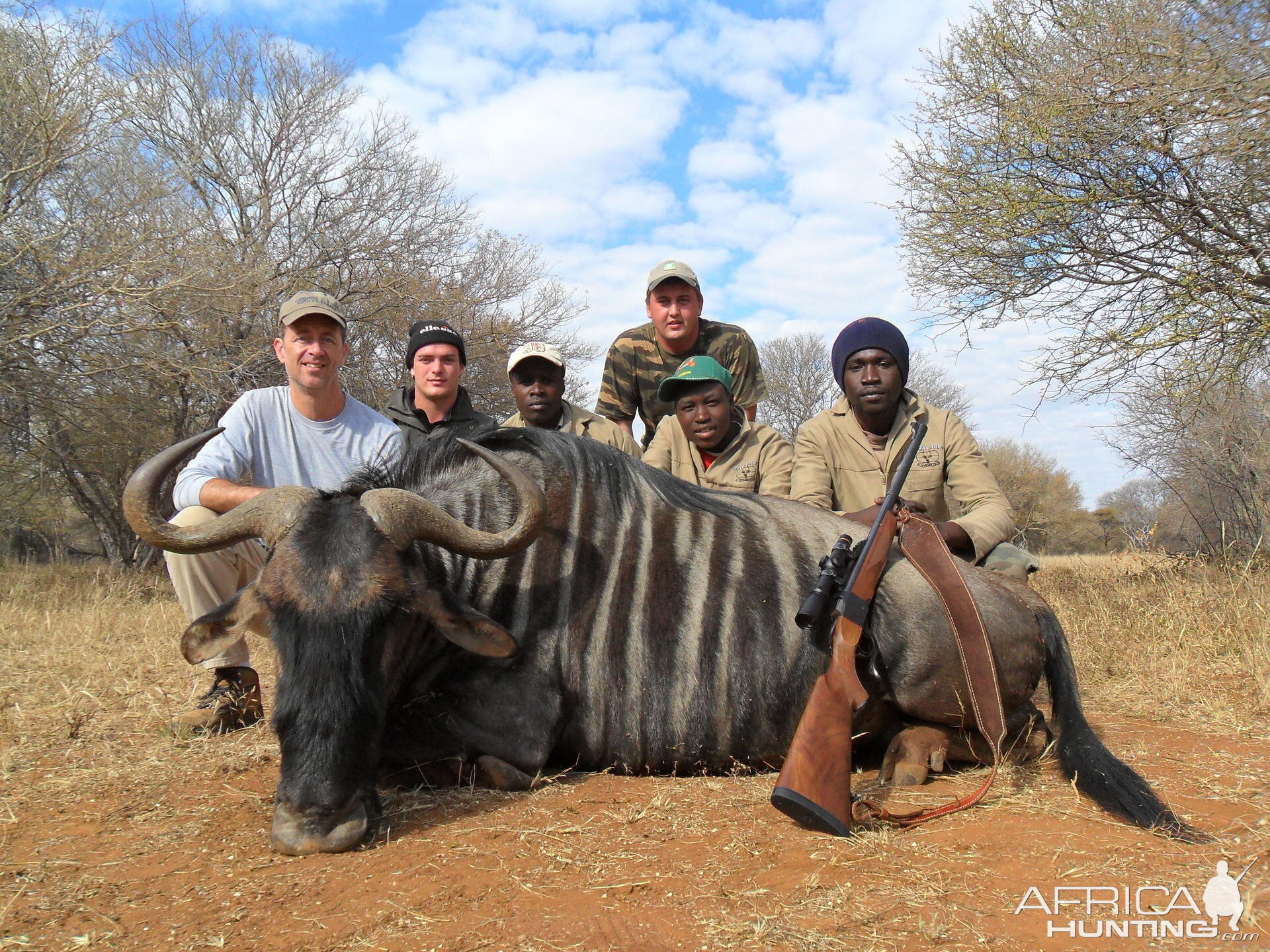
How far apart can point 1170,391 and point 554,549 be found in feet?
24.4

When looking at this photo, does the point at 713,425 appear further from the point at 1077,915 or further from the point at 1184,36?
the point at 1184,36

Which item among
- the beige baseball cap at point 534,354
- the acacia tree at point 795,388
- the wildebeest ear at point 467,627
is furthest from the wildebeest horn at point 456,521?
the acacia tree at point 795,388

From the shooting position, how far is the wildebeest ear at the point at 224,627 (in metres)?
3.03

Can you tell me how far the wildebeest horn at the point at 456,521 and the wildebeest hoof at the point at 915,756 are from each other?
1.65 metres

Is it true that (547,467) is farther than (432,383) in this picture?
No

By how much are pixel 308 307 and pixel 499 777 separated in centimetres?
288

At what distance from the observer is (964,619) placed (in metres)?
3.51

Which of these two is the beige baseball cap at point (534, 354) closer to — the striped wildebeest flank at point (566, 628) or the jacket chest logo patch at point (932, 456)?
the striped wildebeest flank at point (566, 628)

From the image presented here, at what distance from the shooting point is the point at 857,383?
16.2 ft

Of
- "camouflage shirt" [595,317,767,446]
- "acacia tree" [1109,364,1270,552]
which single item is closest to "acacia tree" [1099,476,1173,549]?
"acacia tree" [1109,364,1270,552]

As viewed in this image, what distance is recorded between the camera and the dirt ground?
6.95ft

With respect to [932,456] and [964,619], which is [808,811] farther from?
[932,456]

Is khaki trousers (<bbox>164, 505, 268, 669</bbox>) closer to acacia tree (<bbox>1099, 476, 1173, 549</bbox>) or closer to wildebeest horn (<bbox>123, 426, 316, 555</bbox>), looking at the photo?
wildebeest horn (<bbox>123, 426, 316, 555</bbox>)

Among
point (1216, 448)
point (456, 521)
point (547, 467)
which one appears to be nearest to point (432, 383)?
point (547, 467)
